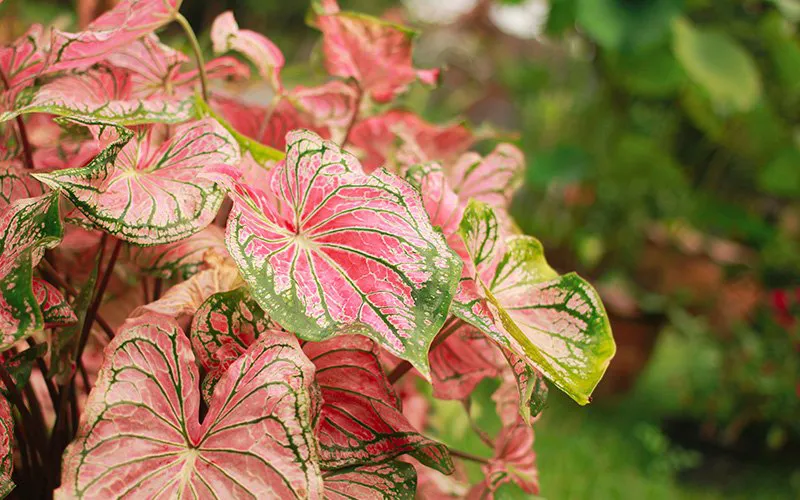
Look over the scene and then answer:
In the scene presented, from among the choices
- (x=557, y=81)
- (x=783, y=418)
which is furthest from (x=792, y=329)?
(x=557, y=81)

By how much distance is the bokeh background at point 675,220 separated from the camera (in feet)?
6.76

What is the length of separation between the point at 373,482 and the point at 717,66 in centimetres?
221

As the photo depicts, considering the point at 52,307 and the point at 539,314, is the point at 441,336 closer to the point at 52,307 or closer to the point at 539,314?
the point at 539,314

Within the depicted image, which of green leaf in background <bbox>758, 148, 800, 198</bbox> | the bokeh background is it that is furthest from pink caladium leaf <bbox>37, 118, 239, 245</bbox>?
green leaf in background <bbox>758, 148, 800, 198</bbox>

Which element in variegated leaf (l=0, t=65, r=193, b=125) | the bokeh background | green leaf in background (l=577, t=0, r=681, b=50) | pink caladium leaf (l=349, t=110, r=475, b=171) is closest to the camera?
variegated leaf (l=0, t=65, r=193, b=125)

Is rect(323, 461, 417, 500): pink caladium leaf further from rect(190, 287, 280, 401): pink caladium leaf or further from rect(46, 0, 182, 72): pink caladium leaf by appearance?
rect(46, 0, 182, 72): pink caladium leaf

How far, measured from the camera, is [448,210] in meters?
0.54

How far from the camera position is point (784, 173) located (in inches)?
96.8

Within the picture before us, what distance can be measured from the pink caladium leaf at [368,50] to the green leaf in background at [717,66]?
1.82 metres

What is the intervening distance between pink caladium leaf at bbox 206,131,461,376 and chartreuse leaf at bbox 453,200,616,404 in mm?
37

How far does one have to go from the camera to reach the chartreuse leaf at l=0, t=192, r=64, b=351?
38 cm

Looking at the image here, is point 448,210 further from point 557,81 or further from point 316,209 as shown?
point 557,81

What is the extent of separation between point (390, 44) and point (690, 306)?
6.87ft

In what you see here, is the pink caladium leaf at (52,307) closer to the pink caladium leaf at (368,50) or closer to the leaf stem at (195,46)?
the leaf stem at (195,46)
